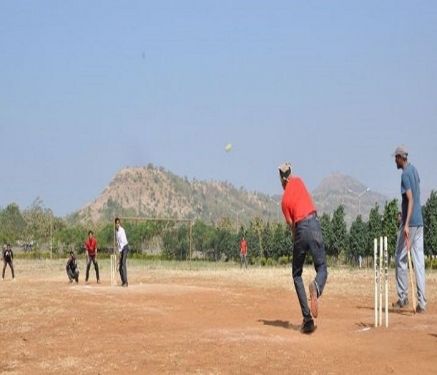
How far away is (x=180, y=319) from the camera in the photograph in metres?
12.0

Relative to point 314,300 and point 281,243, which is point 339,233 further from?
point 314,300

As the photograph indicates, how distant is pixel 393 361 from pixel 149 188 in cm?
17781

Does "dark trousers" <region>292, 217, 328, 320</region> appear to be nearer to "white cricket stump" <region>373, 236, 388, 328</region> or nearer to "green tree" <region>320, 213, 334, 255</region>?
"white cricket stump" <region>373, 236, 388, 328</region>

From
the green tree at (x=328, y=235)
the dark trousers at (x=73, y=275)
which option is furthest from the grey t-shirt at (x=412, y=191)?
the green tree at (x=328, y=235)

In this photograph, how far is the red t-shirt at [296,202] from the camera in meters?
10.1

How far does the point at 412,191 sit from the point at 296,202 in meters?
2.72

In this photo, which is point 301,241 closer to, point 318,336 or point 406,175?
point 318,336

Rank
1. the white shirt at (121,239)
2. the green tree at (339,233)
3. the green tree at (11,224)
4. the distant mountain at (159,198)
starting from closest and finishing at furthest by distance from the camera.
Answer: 1. the white shirt at (121,239)
2. the green tree at (339,233)
3. the green tree at (11,224)
4. the distant mountain at (159,198)

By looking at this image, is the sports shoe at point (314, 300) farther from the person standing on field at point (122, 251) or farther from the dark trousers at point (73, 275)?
the dark trousers at point (73, 275)

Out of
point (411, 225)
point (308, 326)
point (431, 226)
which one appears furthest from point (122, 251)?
point (431, 226)

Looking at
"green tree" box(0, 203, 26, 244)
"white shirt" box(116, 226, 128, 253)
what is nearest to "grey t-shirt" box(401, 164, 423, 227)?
"white shirt" box(116, 226, 128, 253)

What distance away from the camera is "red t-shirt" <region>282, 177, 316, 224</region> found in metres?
10.1

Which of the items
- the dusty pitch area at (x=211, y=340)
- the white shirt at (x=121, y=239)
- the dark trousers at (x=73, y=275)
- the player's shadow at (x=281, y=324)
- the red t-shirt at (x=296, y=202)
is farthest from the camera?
the dark trousers at (x=73, y=275)

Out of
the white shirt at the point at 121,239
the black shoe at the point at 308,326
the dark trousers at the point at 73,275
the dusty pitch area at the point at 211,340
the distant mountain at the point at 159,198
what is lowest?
the dusty pitch area at the point at 211,340
